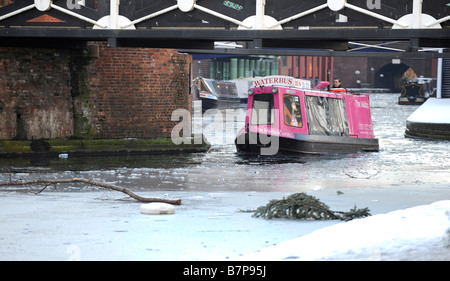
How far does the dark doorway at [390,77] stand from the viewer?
3187 inches

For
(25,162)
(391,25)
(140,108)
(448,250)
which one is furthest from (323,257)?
(140,108)

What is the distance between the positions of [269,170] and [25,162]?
5322 millimetres

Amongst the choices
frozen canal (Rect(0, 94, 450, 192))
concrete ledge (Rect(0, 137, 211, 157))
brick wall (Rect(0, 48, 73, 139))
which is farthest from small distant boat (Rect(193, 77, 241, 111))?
brick wall (Rect(0, 48, 73, 139))

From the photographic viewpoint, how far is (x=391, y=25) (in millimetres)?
13664

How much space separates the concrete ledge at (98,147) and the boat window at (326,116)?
9.76 feet

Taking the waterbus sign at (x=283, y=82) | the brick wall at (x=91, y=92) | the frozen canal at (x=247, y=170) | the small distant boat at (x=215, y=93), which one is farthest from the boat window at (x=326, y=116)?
the small distant boat at (x=215, y=93)

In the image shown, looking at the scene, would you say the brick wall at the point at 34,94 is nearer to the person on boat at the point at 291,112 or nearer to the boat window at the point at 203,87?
the person on boat at the point at 291,112

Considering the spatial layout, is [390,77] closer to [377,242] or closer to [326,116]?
[326,116]

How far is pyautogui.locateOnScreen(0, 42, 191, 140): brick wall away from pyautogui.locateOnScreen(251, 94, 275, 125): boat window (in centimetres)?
190

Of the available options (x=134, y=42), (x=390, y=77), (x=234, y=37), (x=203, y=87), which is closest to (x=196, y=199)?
(x=234, y=37)

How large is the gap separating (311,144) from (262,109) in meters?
1.89

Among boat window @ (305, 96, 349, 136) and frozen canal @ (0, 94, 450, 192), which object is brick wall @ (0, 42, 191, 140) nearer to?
frozen canal @ (0, 94, 450, 192)

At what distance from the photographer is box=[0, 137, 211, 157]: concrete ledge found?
18.1m

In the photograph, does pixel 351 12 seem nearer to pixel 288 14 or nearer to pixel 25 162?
pixel 288 14
